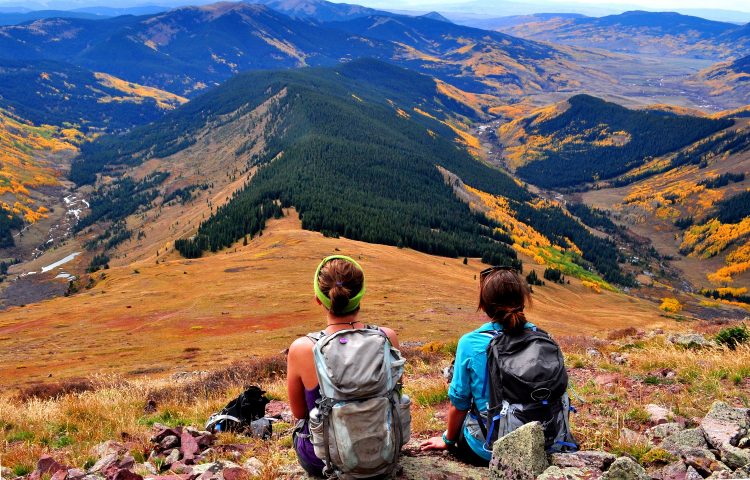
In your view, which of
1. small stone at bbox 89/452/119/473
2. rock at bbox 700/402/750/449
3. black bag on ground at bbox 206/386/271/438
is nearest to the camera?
rock at bbox 700/402/750/449

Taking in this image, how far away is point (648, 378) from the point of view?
13195 mm

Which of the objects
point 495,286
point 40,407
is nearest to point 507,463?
point 495,286

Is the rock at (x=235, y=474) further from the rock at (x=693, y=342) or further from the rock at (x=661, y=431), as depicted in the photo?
the rock at (x=693, y=342)

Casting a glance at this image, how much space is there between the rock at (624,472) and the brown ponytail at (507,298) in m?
1.98

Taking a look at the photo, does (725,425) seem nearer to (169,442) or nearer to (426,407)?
(426,407)

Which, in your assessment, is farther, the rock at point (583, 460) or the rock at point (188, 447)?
the rock at point (188, 447)

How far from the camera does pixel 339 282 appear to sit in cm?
674

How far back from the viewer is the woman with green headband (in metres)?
6.77

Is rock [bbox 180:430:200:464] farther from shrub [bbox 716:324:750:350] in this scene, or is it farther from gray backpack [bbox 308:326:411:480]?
shrub [bbox 716:324:750:350]

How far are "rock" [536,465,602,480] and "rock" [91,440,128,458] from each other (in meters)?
8.00

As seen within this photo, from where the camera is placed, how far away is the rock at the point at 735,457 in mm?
6727

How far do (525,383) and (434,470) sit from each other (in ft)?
7.30

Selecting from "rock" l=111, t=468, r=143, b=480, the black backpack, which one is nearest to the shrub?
the black backpack

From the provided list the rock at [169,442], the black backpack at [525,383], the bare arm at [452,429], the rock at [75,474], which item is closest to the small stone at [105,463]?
the rock at [75,474]
